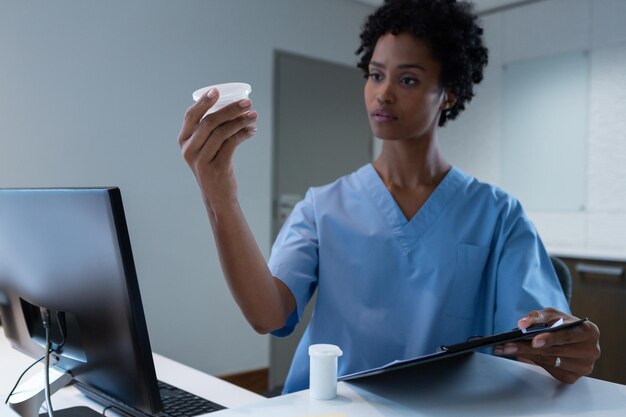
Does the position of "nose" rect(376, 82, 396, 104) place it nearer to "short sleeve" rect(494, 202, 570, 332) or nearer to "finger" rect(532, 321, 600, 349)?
"short sleeve" rect(494, 202, 570, 332)

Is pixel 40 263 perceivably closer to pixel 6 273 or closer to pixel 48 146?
pixel 6 273

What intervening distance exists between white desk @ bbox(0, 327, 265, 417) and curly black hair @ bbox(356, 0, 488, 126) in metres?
0.81

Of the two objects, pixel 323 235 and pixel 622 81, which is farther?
pixel 622 81

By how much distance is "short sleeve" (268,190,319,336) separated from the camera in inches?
46.4

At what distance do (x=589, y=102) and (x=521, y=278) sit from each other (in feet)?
8.57

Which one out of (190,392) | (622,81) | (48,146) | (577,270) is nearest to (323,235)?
(190,392)

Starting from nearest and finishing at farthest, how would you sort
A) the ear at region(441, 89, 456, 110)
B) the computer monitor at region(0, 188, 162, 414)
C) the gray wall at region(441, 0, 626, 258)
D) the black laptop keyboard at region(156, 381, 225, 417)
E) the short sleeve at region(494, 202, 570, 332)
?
the computer monitor at region(0, 188, 162, 414)
the black laptop keyboard at region(156, 381, 225, 417)
the short sleeve at region(494, 202, 570, 332)
the ear at region(441, 89, 456, 110)
the gray wall at region(441, 0, 626, 258)

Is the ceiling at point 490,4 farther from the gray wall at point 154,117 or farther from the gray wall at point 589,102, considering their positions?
the gray wall at point 154,117

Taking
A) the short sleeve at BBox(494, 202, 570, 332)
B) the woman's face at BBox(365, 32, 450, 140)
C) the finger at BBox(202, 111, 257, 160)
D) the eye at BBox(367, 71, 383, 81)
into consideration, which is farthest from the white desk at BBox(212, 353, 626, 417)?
→ the eye at BBox(367, 71, 383, 81)

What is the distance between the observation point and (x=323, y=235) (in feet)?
4.09

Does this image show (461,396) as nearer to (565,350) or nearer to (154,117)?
(565,350)

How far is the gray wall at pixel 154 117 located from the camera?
2.53 metres

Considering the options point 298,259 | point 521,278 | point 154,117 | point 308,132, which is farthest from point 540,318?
point 308,132

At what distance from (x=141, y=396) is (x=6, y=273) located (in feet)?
1.17
